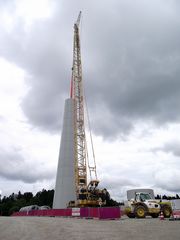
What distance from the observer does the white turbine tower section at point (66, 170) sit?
2165 inches

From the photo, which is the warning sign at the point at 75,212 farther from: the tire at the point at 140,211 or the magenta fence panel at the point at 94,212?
the tire at the point at 140,211

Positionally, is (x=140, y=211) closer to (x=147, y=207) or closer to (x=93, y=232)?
(x=147, y=207)

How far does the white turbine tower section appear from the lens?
5500 centimetres

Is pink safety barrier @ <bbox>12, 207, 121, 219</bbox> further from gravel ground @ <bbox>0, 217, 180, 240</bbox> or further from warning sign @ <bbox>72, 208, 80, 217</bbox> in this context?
gravel ground @ <bbox>0, 217, 180, 240</bbox>

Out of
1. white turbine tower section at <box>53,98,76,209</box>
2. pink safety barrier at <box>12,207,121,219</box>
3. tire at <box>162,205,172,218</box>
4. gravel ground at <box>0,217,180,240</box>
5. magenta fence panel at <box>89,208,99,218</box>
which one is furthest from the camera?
white turbine tower section at <box>53,98,76,209</box>

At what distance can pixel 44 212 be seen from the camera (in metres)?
48.7

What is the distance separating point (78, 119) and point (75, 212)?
28313 millimetres

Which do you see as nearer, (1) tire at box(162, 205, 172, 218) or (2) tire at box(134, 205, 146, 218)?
(2) tire at box(134, 205, 146, 218)

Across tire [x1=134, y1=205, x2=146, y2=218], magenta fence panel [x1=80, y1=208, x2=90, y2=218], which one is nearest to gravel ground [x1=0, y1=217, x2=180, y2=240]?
tire [x1=134, y1=205, x2=146, y2=218]

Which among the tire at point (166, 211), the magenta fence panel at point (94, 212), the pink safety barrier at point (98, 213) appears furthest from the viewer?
the magenta fence panel at point (94, 212)

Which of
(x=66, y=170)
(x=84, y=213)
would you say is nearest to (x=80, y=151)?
(x=66, y=170)

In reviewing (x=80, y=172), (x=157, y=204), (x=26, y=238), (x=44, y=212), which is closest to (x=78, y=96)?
(x=80, y=172)

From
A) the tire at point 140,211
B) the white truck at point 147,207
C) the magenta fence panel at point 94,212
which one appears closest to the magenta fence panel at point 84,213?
the magenta fence panel at point 94,212

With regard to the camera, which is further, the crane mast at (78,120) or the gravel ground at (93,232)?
the crane mast at (78,120)
